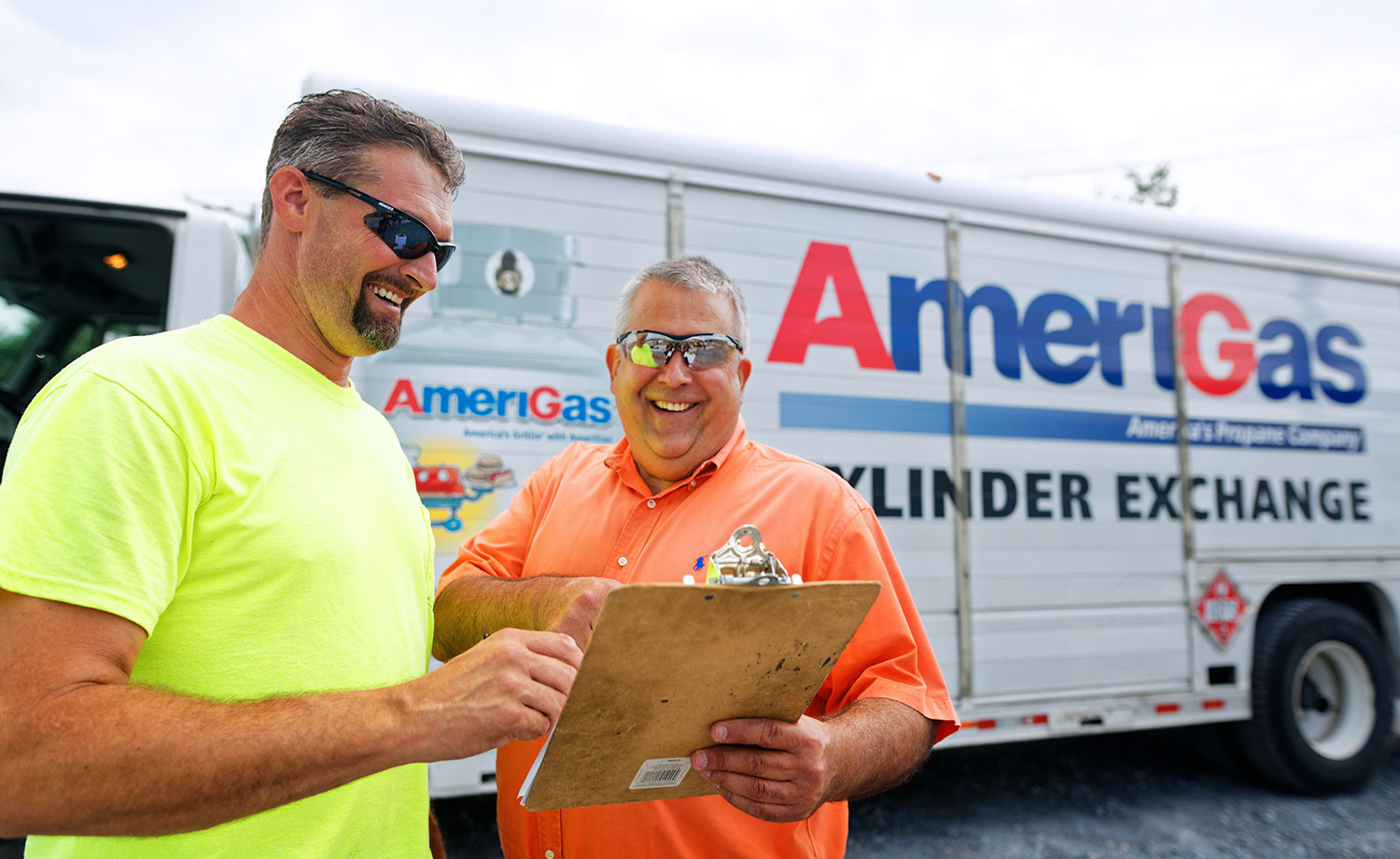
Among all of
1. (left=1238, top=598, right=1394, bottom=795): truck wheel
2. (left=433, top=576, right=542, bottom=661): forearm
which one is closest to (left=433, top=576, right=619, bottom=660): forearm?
(left=433, top=576, right=542, bottom=661): forearm

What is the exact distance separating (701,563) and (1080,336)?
324 cm

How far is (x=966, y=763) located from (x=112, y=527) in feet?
16.8

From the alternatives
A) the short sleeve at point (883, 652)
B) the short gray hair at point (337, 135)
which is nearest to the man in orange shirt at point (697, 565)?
the short sleeve at point (883, 652)

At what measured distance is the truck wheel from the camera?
442cm

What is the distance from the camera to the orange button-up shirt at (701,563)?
154 centimetres

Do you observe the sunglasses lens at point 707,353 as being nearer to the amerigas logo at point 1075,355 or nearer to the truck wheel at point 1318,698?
the amerigas logo at point 1075,355

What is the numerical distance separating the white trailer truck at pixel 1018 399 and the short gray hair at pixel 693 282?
1483 mm

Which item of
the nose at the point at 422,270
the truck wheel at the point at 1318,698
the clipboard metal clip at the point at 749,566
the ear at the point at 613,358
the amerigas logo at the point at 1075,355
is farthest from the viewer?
the truck wheel at the point at 1318,698

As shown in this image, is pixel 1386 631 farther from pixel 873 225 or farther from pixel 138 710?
pixel 138 710

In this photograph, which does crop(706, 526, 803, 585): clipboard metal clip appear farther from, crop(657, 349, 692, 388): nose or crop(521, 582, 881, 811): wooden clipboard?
crop(657, 349, 692, 388): nose

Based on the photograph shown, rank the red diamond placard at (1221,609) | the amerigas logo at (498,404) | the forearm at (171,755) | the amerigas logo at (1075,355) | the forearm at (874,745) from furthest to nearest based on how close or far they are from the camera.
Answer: the red diamond placard at (1221,609) → the amerigas logo at (1075,355) → the amerigas logo at (498,404) → the forearm at (874,745) → the forearm at (171,755)

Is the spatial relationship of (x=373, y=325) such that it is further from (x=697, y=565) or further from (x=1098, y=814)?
(x=1098, y=814)

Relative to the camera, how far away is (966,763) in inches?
200

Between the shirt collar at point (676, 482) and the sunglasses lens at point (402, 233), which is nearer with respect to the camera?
the sunglasses lens at point (402, 233)
